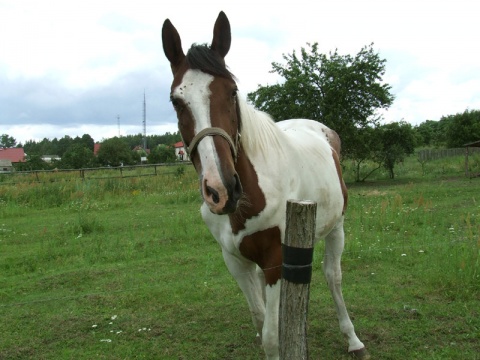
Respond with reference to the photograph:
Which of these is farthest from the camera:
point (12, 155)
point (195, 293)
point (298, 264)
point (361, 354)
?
point (12, 155)

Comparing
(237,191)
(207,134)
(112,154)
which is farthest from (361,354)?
(112,154)

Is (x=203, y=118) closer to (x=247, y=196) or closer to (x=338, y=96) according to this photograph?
(x=247, y=196)

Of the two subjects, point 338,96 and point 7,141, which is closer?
point 338,96

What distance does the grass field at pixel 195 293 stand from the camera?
11.6 feet

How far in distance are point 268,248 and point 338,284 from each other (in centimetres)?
146

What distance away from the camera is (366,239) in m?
6.61

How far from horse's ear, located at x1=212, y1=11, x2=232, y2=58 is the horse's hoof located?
8.61 ft

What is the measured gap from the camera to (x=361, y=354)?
10.7ft

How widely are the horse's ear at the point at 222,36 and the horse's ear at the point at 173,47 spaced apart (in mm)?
198

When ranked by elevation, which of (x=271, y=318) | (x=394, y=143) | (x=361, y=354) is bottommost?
(x=361, y=354)

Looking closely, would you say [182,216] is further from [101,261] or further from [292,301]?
[292,301]

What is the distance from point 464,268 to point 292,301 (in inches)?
137

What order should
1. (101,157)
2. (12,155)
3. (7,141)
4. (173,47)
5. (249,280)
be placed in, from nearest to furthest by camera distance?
(173,47) < (249,280) < (101,157) < (12,155) < (7,141)

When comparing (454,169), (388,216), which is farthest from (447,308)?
(454,169)
